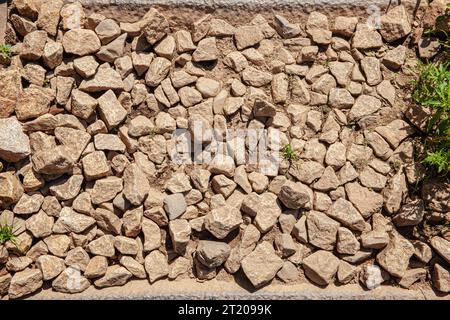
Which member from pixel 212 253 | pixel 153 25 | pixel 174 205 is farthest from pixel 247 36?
pixel 212 253

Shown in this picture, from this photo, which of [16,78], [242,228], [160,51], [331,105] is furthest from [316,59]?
[16,78]

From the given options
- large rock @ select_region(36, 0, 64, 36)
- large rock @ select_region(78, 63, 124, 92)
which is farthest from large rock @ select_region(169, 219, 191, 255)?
large rock @ select_region(36, 0, 64, 36)

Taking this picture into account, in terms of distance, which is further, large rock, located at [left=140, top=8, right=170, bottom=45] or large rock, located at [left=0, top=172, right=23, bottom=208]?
large rock, located at [left=140, top=8, right=170, bottom=45]

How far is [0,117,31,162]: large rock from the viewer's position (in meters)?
2.93

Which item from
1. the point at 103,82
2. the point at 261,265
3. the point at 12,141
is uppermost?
the point at 103,82

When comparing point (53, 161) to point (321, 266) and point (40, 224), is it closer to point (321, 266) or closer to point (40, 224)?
point (40, 224)

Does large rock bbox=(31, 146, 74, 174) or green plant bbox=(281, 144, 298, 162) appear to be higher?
green plant bbox=(281, 144, 298, 162)

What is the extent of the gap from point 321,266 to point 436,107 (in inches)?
52.9

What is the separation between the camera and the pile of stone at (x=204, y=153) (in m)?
3.00

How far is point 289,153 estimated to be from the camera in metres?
3.09

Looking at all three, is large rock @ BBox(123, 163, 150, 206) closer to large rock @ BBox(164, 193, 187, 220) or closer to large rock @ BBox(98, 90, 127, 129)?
large rock @ BBox(164, 193, 187, 220)

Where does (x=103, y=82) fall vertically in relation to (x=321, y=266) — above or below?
above

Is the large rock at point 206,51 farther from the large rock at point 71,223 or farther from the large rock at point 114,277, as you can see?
the large rock at point 114,277

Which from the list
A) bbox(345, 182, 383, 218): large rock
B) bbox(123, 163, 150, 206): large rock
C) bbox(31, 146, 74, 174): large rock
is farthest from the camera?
bbox(345, 182, 383, 218): large rock
